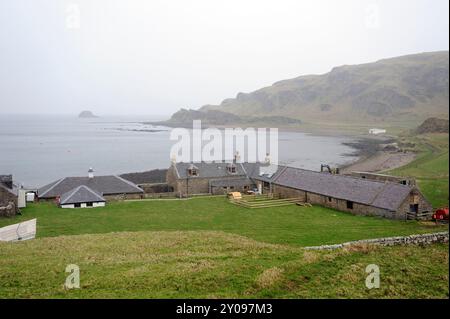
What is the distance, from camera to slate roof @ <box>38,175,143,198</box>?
168 ft

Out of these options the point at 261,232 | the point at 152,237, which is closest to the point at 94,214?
the point at 152,237

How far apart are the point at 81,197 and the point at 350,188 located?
29.5 m

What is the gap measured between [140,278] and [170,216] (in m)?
22.4

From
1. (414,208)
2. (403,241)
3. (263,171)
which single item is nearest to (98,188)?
(263,171)

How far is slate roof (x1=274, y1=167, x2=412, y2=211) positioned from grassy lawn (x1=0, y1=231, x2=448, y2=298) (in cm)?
1508

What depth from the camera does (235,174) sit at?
61000mm

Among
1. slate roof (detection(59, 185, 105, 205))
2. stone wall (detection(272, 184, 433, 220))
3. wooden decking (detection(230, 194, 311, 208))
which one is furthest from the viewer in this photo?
wooden decking (detection(230, 194, 311, 208))

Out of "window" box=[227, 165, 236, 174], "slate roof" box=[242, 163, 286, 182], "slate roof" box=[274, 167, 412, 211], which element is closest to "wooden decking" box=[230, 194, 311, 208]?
"slate roof" box=[274, 167, 412, 211]

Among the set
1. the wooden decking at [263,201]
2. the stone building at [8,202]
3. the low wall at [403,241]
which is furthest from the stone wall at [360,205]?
the stone building at [8,202]

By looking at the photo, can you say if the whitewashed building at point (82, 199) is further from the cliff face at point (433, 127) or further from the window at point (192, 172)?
the cliff face at point (433, 127)

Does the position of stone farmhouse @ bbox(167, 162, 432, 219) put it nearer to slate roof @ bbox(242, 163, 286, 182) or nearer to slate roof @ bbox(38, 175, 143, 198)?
slate roof @ bbox(242, 163, 286, 182)

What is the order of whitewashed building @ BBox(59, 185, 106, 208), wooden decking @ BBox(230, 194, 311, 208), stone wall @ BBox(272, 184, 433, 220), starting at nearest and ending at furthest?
stone wall @ BBox(272, 184, 433, 220) → whitewashed building @ BBox(59, 185, 106, 208) → wooden decking @ BBox(230, 194, 311, 208)

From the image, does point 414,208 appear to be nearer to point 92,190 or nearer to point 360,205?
point 360,205
